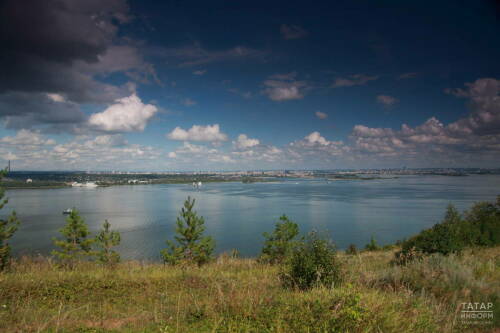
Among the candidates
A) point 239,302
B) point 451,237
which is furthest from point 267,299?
point 451,237

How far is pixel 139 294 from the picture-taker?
21.3 feet

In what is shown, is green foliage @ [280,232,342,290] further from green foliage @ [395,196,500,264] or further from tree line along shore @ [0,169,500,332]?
green foliage @ [395,196,500,264]

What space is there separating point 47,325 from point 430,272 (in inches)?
284

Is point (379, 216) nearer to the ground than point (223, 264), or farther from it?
nearer to the ground

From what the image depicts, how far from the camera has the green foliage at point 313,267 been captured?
20.9 ft

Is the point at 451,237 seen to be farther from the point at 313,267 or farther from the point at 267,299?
the point at 267,299

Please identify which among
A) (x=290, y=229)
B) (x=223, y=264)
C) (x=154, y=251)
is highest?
(x=223, y=264)

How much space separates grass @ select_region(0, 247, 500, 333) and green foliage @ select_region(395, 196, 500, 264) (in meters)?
1.77

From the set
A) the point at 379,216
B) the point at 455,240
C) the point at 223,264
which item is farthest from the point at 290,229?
the point at 379,216

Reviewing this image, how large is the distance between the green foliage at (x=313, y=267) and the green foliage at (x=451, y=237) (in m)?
2.21

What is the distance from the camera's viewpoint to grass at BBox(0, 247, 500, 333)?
4109 millimetres

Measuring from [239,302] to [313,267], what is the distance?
2470 mm

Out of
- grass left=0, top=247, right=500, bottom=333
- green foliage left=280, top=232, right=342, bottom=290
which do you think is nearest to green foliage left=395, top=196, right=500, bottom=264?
grass left=0, top=247, right=500, bottom=333

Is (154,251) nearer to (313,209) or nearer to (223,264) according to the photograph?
(223,264)
